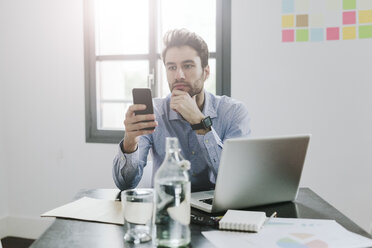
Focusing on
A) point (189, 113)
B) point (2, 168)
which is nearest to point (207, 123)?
point (189, 113)

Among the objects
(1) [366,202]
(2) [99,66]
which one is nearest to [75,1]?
(2) [99,66]

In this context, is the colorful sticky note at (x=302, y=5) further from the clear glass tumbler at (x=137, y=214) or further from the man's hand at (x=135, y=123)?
the clear glass tumbler at (x=137, y=214)

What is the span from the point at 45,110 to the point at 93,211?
2047 millimetres

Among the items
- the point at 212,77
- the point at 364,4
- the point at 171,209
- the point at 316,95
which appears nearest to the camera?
the point at 171,209

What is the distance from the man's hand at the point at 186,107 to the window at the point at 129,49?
3.16ft

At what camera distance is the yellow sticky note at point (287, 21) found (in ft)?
8.44

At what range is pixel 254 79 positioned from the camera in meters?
2.65

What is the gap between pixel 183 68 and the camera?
6.26ft

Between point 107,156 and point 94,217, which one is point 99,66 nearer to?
point 107,156

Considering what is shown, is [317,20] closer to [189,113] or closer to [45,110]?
[189,113]

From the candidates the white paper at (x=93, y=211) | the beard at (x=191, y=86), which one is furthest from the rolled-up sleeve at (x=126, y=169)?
the beard at (x=191, y=86)

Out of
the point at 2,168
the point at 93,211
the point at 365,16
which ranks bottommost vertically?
the point at 2,168

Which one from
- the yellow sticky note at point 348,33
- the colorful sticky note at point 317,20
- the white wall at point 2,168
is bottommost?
the white wall at point 2,168

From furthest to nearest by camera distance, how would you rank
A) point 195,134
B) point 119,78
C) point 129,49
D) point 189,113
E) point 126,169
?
point 119,78
point 129,49
point 195,134
point 189,113
point 126,169
